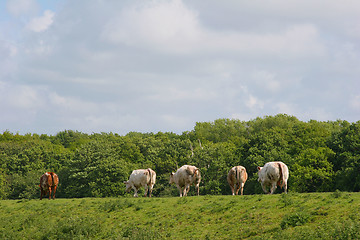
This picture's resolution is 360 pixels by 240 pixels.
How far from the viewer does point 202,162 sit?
2913 inches

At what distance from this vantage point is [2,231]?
33.9m

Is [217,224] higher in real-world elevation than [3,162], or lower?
lower

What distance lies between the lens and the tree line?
60781 mm

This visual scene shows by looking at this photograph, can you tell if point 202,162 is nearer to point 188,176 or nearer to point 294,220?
point 188,176

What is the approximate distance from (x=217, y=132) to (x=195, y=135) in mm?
10372

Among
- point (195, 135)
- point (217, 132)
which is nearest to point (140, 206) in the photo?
point (195, 135)

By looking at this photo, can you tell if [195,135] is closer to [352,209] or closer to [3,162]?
[3,162]

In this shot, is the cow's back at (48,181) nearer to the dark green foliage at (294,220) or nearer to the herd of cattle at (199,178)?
the herd of cattle at (199,178)

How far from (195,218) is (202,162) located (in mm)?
45026

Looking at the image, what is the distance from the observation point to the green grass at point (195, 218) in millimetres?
23578

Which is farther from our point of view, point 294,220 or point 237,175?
point 237,175

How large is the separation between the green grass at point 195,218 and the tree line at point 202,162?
99.8 ft

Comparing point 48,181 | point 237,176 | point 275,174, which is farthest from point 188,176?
point 48,181

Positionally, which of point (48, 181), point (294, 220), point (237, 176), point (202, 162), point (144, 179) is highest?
point (202, 162)
